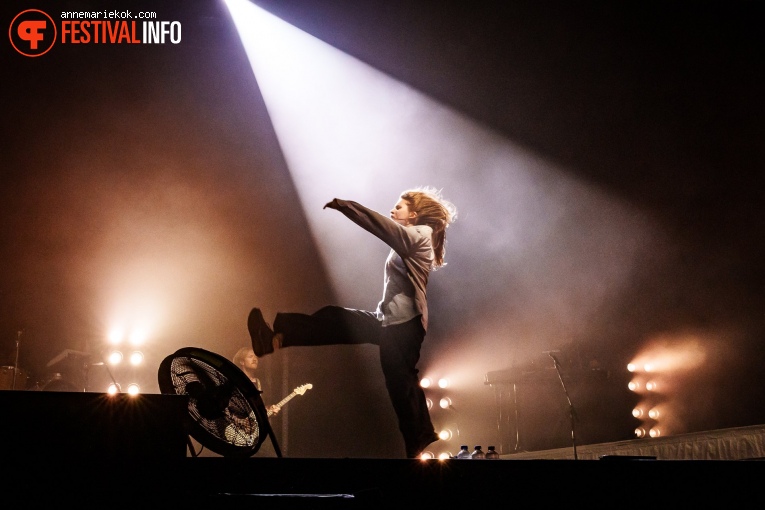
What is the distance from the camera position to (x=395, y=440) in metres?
7.95

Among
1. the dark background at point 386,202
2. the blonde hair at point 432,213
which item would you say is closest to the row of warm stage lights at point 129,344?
the dark background at point 386,202

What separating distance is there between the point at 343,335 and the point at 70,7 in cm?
575

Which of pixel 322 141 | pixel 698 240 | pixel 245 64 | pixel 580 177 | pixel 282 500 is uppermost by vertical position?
pixel 245 64

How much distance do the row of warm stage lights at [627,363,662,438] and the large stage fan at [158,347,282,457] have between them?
617 centimetres

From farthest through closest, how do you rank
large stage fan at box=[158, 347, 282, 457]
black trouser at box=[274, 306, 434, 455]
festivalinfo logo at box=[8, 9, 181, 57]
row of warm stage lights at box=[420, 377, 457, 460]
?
1. row of warm stage lights at box=[420, 377, 457, 460]
2. festivalinfo logo at box=[8, 9, 181, 57]
3. black trouser at box=[274, 306, 434, 455]
4. large stage fan at box=[158, 347, 282, 457]

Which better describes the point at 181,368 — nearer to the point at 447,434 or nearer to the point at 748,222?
the point at 447,434

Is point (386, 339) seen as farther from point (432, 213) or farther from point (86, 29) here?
point (86, 29)

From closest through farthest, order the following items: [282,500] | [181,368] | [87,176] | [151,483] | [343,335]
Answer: [282,500], [151,483], [181,368], [343,335], [87,176]

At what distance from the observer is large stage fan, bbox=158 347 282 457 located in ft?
7.91

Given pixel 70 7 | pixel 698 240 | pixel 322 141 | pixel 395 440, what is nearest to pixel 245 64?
pixel 322 141

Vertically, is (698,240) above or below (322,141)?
below

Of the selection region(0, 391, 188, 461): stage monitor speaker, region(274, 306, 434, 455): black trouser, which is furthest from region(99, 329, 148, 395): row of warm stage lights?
region(0, 391, 188, 461): stage monitor speaker

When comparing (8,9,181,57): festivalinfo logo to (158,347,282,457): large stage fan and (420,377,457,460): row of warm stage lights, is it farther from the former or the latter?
(158,347,282,457): large stage fan

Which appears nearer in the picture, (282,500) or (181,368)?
(282,500)
